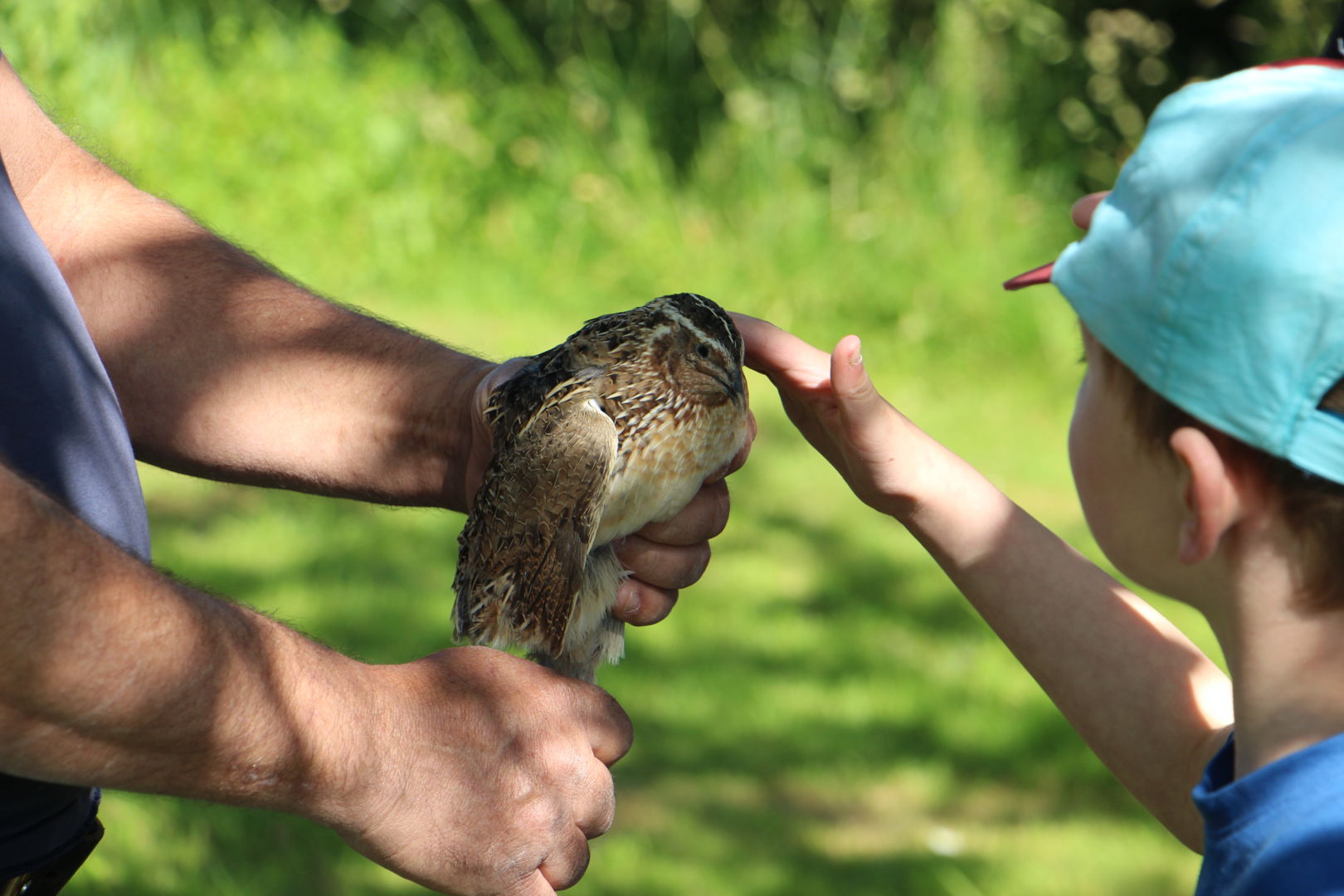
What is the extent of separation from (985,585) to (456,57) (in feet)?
25.4

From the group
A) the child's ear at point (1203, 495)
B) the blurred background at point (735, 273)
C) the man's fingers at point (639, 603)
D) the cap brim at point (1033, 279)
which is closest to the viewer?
the child's ear at point (1203, 495)

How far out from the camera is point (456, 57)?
30.1 ft

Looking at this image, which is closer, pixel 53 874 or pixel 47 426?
pixel 47 426

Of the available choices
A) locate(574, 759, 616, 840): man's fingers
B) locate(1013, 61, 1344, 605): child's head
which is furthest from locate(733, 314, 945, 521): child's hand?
locate(574, 759, 616, 840): man's fingers

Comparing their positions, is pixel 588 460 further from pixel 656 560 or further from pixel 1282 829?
pixel 1282 829

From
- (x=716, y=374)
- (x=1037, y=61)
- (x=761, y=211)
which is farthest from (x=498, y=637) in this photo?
(x=1037, y=61)

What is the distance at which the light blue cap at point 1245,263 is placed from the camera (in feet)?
4.88

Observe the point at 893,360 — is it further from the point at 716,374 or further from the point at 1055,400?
the point at 716,374

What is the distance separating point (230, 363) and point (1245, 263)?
204 cm

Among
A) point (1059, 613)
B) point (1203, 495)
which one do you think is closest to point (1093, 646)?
point (1059, 613)

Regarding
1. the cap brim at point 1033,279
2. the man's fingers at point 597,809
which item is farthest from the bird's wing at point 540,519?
the cap brim at point 1033,279

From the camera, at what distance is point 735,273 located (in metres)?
7.56

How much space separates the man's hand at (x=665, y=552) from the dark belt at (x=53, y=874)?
3.33 feet

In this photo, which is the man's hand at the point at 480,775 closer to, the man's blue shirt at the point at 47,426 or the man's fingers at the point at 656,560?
the man's fingers at the point at 656,560
